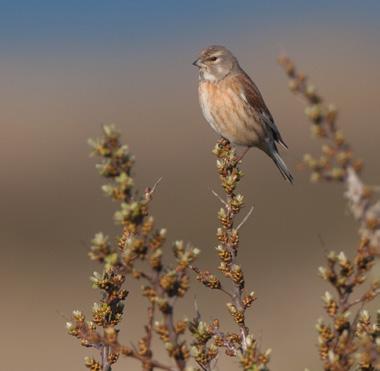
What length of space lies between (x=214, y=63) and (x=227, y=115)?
→ 2.05 ft

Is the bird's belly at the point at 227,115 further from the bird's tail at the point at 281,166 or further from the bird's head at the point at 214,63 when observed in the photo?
the bird's tail at the point at 281,166

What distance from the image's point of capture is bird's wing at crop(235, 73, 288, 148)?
378 inches

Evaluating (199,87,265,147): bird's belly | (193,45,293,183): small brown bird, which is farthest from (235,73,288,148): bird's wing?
(199,87,265,147): bird's belly

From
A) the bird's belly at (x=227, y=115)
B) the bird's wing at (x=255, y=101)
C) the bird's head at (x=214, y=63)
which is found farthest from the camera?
the bird's wing at (x=255, y=101)

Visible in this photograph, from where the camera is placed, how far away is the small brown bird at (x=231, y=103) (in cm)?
927

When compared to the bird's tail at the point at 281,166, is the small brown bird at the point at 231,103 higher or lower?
higher

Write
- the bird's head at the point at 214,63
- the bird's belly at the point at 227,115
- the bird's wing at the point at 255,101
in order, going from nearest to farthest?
the bird's belly at the point at 227,115
the bird's head at the point at 214,63
the bird's wing at the point at 255,101

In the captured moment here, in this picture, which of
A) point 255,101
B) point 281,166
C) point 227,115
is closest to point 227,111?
point 227,115

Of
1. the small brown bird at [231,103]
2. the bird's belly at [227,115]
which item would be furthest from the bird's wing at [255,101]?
the bird's belly at [227,115]

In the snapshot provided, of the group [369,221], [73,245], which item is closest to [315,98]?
[369,221]

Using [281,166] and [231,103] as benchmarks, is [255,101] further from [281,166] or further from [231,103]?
[281,166]

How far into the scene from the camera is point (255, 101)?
9719 mm

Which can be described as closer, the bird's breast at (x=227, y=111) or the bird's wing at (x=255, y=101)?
the bird's breast at (x=227, y=111)

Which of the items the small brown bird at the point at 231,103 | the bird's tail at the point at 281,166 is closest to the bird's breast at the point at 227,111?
the small brown bird at the point at 231,103
